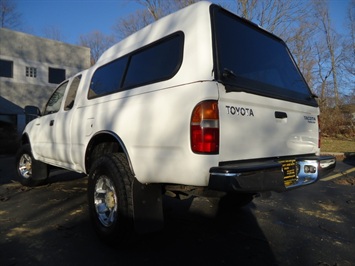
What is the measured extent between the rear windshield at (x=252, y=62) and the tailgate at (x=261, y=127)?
93mm

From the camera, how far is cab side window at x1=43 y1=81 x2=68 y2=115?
16.5 feet

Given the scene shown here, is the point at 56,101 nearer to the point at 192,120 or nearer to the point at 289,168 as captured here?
the point at 192,120

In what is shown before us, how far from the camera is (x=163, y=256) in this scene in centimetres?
309

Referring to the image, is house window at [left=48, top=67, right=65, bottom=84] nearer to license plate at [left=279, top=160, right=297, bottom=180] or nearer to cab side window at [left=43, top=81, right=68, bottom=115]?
cab side window at [left=43, top=81, right=68, bottom=115]

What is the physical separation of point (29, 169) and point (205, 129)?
4.82 m

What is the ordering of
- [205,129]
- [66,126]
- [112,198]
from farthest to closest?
[66,126] < [112,198] < [205,129]

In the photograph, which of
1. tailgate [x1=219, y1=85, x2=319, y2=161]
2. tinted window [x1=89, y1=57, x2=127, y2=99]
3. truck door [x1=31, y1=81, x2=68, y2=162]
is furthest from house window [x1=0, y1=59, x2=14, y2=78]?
tailgate [x1=219, y1=85, x2=319, y2=161]

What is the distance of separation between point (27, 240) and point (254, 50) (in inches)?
126

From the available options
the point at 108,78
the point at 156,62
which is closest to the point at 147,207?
the point at 156,62

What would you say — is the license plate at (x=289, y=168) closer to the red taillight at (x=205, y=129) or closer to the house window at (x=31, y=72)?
the red taillight at (x=205, y=129)

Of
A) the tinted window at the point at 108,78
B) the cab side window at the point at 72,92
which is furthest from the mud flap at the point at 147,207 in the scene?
the cab side window at the point at 72,92

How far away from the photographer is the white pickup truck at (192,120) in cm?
253

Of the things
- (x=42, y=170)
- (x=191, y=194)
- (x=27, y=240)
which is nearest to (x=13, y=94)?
(x=42, y=170)

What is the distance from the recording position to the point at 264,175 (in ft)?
8.47
